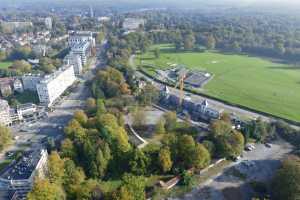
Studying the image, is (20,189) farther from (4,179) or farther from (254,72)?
(254,72)

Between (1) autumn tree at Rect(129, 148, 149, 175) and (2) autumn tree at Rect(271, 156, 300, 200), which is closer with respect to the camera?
(2) autumn tree at Rect(271, 156, 300, 200)

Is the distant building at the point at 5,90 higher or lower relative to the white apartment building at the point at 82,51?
lower

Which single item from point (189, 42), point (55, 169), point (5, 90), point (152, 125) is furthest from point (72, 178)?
point (189, 42)

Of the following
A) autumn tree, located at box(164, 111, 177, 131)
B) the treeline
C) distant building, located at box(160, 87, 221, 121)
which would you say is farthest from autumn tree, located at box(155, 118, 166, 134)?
the treeline

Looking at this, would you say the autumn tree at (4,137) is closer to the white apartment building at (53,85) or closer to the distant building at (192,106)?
the white apartment building at (53,85)

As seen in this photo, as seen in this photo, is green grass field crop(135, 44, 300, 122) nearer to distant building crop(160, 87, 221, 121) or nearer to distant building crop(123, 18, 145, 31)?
distant building crop(160, 87, 221, 121)

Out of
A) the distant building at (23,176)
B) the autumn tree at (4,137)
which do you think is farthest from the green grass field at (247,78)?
the autumn tree at (4,137)

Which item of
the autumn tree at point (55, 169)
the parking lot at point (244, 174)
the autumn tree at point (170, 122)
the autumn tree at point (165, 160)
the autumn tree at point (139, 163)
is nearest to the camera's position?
the autumn tree at point (55, 169)
